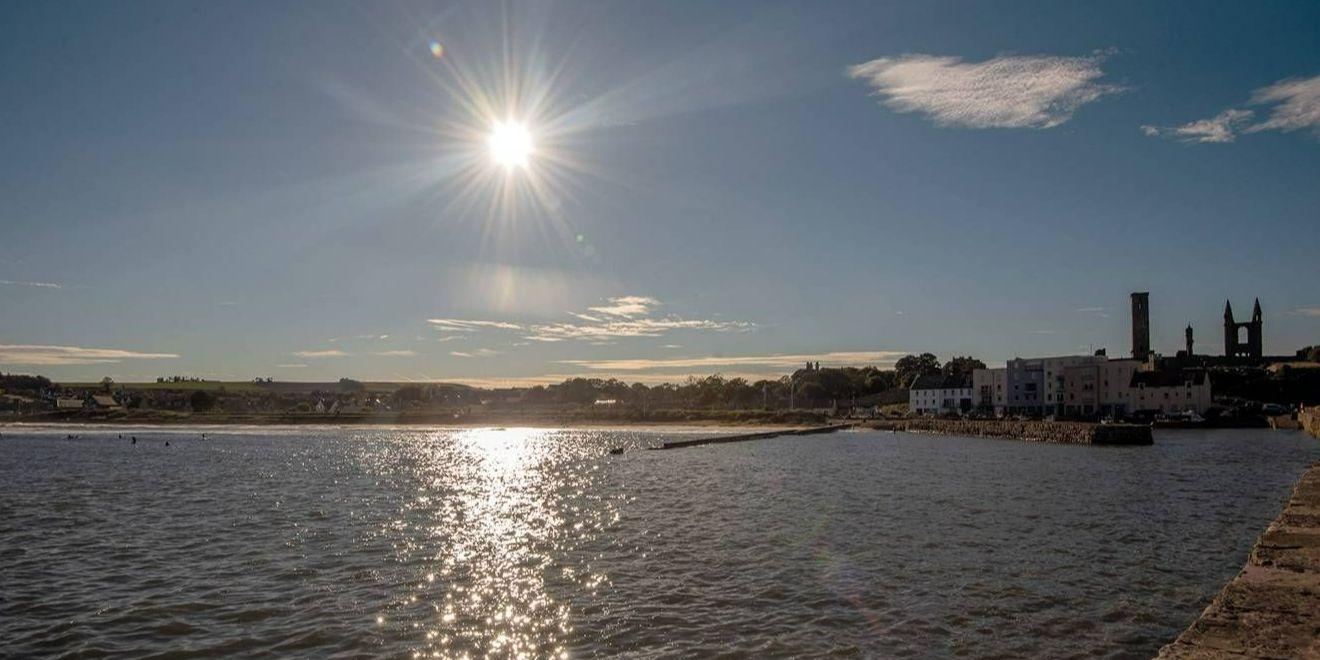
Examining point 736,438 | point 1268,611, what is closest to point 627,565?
point 1268,611

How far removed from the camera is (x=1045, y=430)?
105 meters

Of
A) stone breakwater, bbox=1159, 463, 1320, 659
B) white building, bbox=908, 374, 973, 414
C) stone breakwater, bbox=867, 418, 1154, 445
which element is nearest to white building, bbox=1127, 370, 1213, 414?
white building, bbox=908, 374, 973, 414

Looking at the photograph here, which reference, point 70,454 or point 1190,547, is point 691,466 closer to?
point 1190,547

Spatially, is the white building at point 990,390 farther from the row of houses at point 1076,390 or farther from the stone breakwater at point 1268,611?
the stone breakwater at point 1268,611

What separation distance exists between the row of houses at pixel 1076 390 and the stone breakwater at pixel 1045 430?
41111mm

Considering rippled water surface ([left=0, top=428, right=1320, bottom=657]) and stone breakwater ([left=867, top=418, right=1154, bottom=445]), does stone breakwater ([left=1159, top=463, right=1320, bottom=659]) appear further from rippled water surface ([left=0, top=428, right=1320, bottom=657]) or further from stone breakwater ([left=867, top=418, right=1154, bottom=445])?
stone breakwater ([left=867, top=418, right=1154, bottom=445])

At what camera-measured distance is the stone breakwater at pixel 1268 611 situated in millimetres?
10602

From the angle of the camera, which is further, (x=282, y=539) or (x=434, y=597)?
(x=282, y=539)

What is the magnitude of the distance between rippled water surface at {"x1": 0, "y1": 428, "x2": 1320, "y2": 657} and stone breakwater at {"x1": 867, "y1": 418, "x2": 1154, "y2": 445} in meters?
43.3

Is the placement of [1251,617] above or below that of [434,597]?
above

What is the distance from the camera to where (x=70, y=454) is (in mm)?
81500

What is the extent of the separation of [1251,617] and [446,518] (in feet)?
87.3

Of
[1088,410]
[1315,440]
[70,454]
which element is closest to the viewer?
[70,454]

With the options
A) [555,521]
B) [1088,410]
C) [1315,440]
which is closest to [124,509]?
[555,521]
